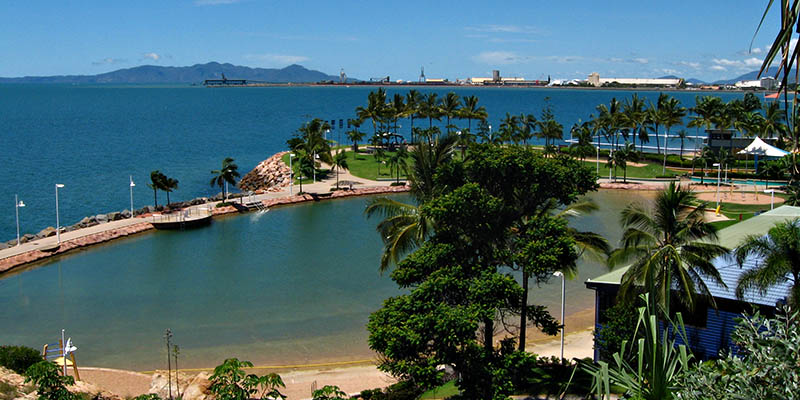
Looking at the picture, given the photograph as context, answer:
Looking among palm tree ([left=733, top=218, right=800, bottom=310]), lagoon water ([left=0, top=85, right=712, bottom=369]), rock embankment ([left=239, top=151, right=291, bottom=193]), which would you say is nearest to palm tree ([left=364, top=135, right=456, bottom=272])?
lagoon water ([left=0, top=85, right=712, bottom=369])

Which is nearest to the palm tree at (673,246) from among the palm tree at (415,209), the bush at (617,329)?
the bush at (617,329)

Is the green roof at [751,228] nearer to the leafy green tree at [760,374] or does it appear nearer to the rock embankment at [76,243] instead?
the leafy green tree at [760,374]

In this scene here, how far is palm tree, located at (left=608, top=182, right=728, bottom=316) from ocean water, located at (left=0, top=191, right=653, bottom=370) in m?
12.2

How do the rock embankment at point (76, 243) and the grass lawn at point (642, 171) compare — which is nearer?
the rock embankment at point (76, 243)

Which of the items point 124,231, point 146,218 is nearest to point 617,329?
point 124,231

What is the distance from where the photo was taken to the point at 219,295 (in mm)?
35625

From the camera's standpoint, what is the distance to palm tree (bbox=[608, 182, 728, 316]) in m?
18.3

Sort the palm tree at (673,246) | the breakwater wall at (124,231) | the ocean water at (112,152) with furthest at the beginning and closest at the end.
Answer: the ocean water at (112,152) < the breakwater wall at (124,231) < the palm tree at (673,246)

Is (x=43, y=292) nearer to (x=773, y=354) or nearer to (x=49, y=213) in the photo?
(x=49, y=213)

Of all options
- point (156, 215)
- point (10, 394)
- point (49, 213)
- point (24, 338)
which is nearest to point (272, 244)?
point (156, 215)

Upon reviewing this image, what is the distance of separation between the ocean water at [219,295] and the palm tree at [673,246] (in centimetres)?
1218

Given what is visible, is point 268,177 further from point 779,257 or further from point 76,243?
point 779,257

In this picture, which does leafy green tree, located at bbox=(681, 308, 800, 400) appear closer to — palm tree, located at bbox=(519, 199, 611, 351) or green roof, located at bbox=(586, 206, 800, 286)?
palm tree, located at bbox=(519, 199, 611, 351)

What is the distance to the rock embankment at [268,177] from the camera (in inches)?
2724
